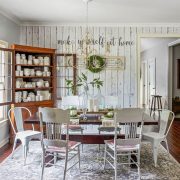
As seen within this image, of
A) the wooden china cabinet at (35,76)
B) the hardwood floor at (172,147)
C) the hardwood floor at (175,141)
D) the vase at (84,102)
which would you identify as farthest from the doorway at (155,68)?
the wooden china cabinet at (35,76)

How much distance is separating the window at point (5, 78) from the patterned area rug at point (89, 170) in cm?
120

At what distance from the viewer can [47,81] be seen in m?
5.94

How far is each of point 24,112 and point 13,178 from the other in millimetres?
2154

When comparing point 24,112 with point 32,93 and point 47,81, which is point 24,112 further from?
point 47,81

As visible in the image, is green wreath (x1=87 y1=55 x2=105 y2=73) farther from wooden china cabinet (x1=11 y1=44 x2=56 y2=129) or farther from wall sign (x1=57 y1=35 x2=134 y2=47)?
wooden china cabinet (x1=11 y1=44 x2=56 y2=129)

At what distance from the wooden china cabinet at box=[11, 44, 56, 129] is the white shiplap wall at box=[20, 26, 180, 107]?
46 cm

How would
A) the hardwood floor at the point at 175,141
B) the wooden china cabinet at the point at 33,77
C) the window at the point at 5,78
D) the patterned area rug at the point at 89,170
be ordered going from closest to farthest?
1. the patterned area rug at the point at 89,170
2. the hardwood floor at the point at 175,141
3. the window at the point at 5,78
4. the wooden china cabinet at the point at 33,77

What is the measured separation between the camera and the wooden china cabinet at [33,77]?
532 cm

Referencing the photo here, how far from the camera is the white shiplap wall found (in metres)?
6.04

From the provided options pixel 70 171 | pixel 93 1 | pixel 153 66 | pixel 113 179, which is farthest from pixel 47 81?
pixel 153 66

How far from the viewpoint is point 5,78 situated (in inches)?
204

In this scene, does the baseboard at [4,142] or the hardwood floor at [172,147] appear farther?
the baseboard at [4,142]

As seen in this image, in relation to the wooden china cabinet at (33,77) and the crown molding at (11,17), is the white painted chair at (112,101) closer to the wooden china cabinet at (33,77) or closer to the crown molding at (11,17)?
the wooden china cabinet at (33,77)

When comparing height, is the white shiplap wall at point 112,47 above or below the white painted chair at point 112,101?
above
